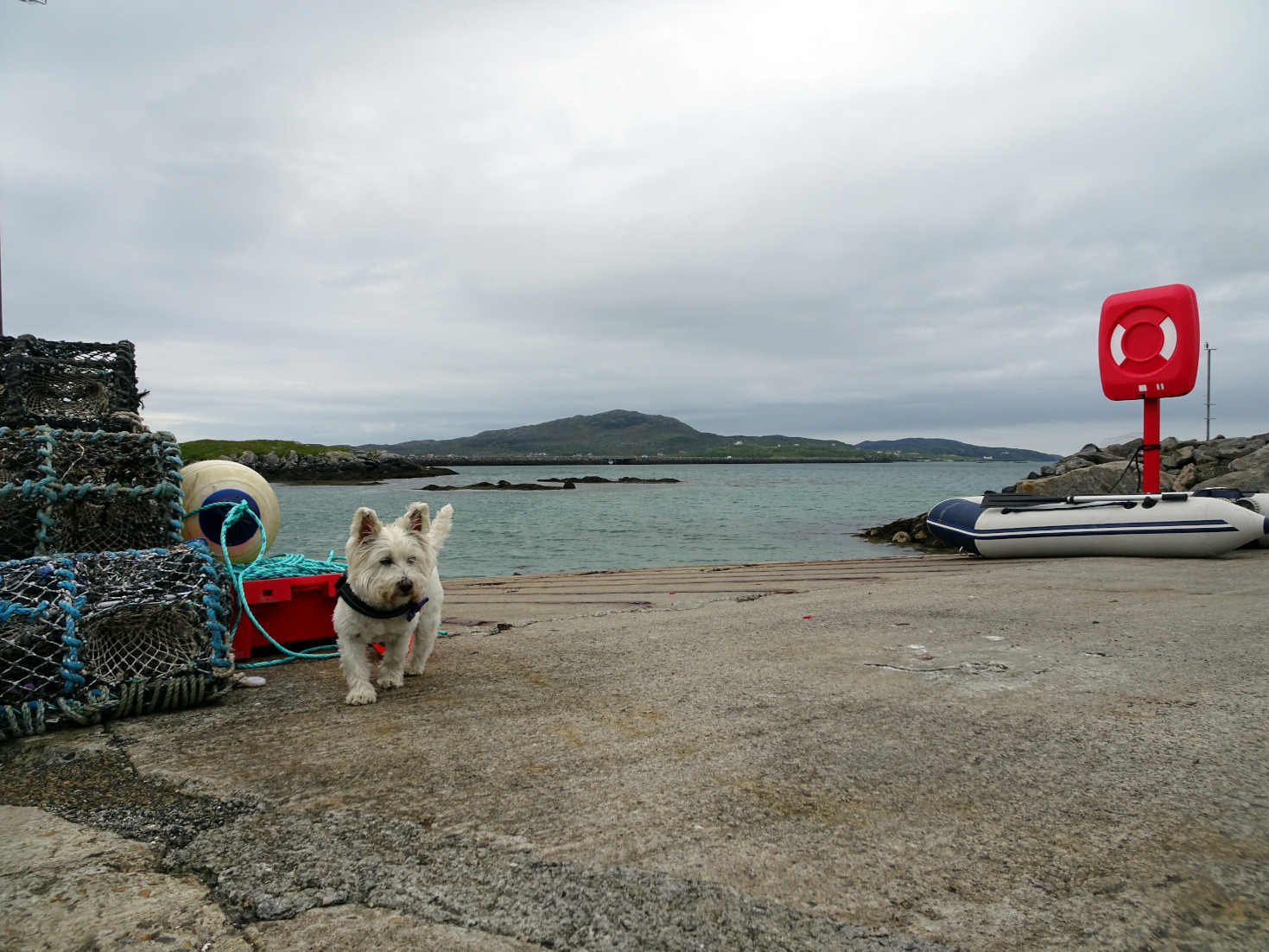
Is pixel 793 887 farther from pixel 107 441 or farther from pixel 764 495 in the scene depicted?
pixel 764 495

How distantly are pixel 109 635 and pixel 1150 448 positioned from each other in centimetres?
1447

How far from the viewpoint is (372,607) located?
4312 millimetres

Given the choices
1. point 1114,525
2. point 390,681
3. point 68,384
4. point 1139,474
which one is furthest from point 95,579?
point 1139,474

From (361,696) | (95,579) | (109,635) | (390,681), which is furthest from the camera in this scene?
(390,681)

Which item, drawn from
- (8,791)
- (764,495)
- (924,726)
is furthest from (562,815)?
(764,495)

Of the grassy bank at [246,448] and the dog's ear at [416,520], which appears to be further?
the grassy bank at [246,448]

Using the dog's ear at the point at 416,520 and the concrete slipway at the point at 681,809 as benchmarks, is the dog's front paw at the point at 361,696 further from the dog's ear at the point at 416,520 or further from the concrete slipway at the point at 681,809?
the dog's ear at the point at 416,520

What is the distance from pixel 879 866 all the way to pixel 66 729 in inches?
143

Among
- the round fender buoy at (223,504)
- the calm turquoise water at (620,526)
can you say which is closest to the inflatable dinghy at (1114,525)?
the calm turquoise water at (620,526)

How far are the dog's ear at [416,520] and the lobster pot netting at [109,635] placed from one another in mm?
1030

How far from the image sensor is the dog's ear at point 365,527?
170 inches

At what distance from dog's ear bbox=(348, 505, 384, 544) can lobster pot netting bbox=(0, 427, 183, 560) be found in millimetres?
1270

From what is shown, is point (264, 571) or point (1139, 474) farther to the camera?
point (1139, 474)

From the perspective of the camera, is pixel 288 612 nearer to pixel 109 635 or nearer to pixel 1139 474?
pixel 109 635
